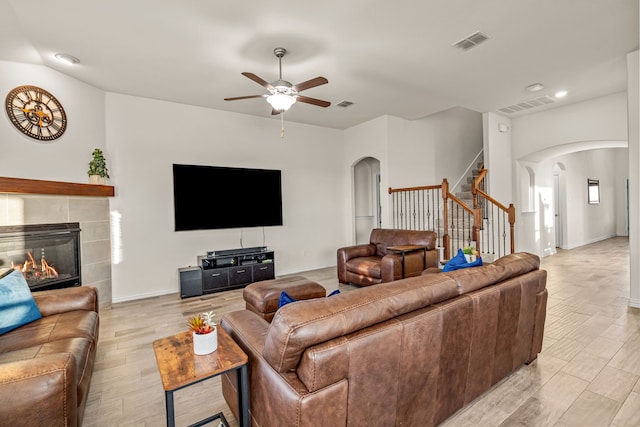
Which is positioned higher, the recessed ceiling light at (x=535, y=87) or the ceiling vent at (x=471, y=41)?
the recessed ceiling light at (x=535, y=87)

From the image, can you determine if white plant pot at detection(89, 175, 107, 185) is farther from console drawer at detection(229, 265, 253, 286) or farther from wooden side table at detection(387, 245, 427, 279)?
wooden side table at detection(387, 245, 427, 279)

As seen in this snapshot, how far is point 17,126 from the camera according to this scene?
3.48 meters

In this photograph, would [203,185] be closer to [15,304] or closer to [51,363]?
[15,304]

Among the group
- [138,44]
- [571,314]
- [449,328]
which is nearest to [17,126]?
[138,44]

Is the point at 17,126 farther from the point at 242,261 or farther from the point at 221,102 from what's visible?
the point at 242,261

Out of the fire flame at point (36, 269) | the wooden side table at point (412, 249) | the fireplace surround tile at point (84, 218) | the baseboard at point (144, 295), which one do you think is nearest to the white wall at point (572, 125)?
the wooden side table at point (412, 249)

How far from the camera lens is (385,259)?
4250mm

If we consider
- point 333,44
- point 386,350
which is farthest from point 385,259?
point 386,350

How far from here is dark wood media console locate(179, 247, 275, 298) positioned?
15.0ft

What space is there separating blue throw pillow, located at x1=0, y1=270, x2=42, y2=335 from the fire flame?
1552 mm

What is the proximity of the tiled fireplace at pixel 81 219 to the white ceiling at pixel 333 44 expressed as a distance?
1539 millimetres

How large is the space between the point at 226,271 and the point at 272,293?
6.79 ft

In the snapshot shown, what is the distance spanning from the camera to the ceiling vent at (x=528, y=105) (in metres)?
5.17

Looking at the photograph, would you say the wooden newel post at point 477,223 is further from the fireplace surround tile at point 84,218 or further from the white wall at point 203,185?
the fireplace surround tile at point 84,218
